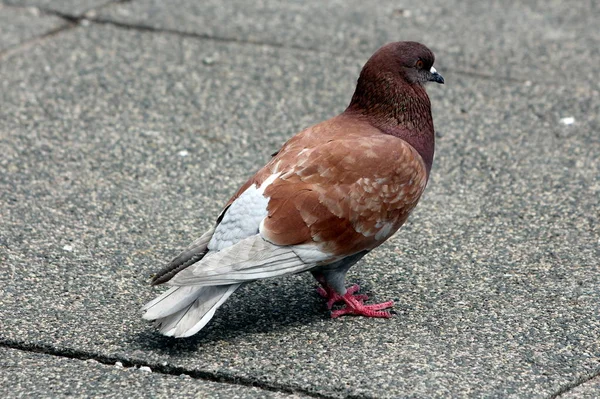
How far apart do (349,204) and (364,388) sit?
2.50 ft

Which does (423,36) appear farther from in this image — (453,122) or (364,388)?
(364,388)

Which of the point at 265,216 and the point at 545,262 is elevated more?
the point at 265,216

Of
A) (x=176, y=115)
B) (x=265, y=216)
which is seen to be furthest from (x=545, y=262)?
(x=176, y=115)

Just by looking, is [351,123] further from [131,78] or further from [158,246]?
[131,78]

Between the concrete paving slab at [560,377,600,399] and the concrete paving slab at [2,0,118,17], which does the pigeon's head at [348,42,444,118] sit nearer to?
the concrete paving slab at [560,377,600,399]

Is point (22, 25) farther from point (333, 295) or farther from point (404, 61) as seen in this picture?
point (333, 295)

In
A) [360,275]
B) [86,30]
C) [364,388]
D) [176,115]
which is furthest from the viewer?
[86,30]

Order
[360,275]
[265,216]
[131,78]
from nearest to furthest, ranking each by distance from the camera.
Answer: [265,216] < [360,275] < [131,78]

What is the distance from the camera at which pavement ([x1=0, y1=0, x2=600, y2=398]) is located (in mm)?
3719

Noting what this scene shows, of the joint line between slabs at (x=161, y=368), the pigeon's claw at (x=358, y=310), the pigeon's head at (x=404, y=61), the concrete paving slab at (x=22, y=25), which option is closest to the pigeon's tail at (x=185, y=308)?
the joint line between slabs at (x=161, y=368)

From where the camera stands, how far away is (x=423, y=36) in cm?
761

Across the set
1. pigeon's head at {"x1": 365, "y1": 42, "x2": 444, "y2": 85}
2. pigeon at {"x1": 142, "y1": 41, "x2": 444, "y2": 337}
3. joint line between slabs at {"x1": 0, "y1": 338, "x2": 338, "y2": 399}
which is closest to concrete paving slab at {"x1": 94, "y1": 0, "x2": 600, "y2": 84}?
pigeon's head at {"x1": 365, "y1": 42, "x2": 444, "y2": 85}

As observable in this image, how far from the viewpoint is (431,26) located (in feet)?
25.7

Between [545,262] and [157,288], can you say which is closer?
[157,288]
